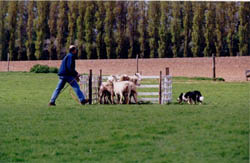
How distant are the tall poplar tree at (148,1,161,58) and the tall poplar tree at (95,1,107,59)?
460 cm

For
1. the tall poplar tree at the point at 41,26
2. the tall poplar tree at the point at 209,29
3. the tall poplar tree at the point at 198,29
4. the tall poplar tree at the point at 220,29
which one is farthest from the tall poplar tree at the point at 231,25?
the tall poplar tree at the point at 41,26

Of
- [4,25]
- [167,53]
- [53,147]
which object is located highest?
[4,25]

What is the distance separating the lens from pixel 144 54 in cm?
4619

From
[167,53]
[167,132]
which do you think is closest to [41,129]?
[167,132]

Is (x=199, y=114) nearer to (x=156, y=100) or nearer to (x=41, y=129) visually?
(x=41, y=129)

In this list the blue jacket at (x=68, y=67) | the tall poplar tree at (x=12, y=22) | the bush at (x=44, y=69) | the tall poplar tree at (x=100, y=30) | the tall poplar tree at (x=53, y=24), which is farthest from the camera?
the tall poplar tree at (x=53, y=24)

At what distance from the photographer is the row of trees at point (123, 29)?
139 ft

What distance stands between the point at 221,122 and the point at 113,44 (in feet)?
118

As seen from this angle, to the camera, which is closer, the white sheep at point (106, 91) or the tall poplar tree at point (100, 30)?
the white sheep at point (106, 91)

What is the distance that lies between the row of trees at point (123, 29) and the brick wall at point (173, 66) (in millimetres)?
2506

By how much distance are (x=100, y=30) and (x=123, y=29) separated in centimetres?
221

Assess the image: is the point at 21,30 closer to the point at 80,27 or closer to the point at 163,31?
the point at 80,27

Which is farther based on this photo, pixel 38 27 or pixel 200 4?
pixel 38 27

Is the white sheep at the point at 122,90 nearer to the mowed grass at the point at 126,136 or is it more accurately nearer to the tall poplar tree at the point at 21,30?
the mowed grass at the point at 126,136
